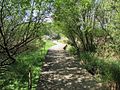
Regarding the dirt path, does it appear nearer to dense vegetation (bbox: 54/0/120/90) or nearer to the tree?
dense vegetation (bbox: 54/0/120/90)

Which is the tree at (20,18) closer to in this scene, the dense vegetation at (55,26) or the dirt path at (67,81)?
the dense vegetation at (55,26)

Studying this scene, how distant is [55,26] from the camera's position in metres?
16.5

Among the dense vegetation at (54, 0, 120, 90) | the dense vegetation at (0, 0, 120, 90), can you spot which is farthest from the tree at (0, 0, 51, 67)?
the dense vegetation at (54, 0, 120, 90)

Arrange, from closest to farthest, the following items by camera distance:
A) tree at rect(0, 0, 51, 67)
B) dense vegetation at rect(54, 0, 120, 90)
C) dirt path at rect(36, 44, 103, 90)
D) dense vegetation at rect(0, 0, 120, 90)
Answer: tree at rect(0, 0, 51, 67), dense vegetation at rect(0, 0, 120, 90), dirt path at rect(36, 44, 103, 90), dense vegetation at rect(54, 0, 120, 90)

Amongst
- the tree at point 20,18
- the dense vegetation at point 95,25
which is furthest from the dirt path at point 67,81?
the tree at point 20,18

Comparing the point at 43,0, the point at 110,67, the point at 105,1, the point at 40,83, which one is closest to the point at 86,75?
→ the point at 40,83

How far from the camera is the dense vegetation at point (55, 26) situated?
10.4 m

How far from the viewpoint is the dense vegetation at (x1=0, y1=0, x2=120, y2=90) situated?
10405mm

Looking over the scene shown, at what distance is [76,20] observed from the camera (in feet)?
61.7

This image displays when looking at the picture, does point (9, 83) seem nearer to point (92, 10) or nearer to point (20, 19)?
point (20, 19)

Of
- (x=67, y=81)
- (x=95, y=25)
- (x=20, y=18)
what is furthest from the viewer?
(x=95, y=25)

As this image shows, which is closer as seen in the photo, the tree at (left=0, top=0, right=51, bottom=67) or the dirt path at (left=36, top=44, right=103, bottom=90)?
the tree at (left=0, top=0, right=51, bottom=67)

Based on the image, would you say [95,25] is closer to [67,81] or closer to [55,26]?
[55,26]

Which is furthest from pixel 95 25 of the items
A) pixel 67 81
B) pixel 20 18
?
pixel 20 18
